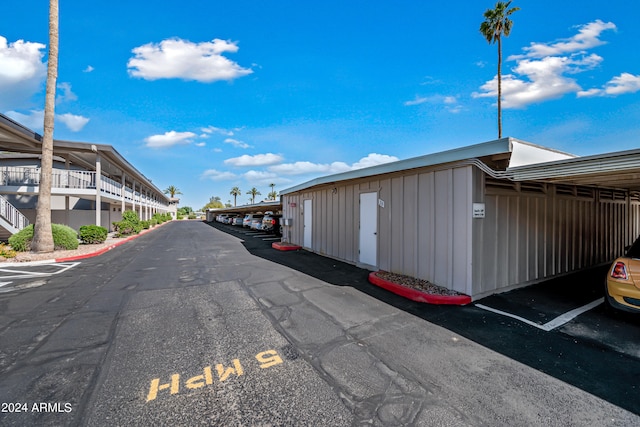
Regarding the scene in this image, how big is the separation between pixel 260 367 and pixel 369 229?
5885 millimetres

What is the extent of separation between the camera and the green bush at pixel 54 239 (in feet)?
35.9

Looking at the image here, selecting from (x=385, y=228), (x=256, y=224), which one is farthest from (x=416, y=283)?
(x=256, y=224)

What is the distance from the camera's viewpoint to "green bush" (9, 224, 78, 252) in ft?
35.9

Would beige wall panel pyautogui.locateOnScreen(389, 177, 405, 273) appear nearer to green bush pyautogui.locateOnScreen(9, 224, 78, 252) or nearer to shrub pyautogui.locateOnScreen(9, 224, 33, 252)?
green bush pyautogui.locateOnScreen(9, 224, 78, 252)

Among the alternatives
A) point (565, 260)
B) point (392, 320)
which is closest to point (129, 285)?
point (392, 320)

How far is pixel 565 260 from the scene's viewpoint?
24.2 ft

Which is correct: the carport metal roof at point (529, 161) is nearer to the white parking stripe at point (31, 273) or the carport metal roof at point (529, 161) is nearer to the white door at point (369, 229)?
the white door at point (369, 229)

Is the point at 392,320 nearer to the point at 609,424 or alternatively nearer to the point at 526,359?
the point at 526,359

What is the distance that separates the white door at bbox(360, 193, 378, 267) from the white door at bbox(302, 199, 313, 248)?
13.3 ft

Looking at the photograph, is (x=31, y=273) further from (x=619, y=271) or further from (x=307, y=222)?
(x=619, y=271)

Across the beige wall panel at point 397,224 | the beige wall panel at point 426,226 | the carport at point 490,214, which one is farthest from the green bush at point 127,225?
the beige wall panel at point 426,226

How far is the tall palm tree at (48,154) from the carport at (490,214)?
1168 centimetres

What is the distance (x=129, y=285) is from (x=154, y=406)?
204 inches

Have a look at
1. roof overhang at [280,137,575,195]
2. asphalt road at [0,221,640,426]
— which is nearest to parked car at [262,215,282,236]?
roof overhang at [280,137,575,195]
